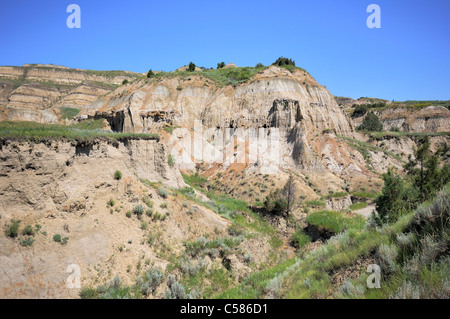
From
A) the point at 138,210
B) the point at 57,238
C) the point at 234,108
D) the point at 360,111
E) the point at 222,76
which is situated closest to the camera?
the point at 57,238

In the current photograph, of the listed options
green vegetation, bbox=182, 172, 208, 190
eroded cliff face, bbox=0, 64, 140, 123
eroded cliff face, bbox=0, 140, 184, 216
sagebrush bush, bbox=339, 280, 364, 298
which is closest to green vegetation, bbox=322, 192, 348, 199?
green vegetation, bbox=182, 172, 208, 190

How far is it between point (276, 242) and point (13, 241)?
14254 millimetres

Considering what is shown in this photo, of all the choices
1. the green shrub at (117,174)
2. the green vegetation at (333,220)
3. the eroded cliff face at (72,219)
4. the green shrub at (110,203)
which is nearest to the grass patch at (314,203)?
the green vegetation at (333,220)

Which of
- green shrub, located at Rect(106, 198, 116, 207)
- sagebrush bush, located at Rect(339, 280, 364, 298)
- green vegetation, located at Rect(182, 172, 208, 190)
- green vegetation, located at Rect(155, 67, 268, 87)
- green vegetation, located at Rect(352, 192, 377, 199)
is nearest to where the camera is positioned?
sagebrush bush, located at Rect(339, 280, 364, 298)

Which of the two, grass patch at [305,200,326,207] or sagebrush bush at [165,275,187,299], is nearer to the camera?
sagebrush bush at [165,275,187,299]

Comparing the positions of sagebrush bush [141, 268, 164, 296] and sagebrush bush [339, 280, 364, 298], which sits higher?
sagebrush bush [339, 280, 364, 298]

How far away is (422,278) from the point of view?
4.00 metres

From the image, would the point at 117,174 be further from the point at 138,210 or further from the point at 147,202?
the point at 138,210

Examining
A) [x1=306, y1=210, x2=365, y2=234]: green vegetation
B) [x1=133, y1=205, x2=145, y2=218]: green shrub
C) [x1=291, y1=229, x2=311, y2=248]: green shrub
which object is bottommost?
[x1=291, y1=229, x2=311, y2=248]: green shrub

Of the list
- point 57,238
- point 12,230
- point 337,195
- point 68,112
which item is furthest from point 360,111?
point 12,230

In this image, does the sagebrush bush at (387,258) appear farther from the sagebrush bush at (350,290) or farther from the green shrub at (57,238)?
the green shrub at (57,238)

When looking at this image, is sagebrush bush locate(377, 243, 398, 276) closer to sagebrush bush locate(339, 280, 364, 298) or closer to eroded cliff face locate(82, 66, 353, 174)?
sagebrush bush locate(339, 280, 364, 298)
